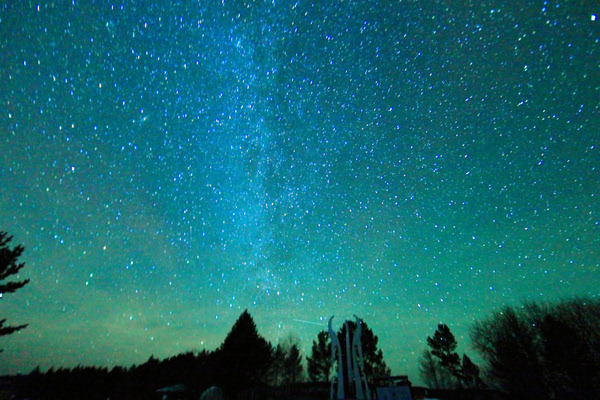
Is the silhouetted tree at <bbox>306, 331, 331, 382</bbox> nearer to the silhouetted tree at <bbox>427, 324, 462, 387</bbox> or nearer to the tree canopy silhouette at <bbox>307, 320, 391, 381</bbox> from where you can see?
the tree canopy silhouette at <bbox>307, 320, 391, 381</bbox>

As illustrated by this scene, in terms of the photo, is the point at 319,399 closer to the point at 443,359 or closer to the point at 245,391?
the point at 245,391

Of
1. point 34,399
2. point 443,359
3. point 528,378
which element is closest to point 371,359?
point 443,359

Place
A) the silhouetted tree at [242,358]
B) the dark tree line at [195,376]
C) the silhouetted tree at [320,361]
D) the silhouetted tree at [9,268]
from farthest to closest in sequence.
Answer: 1. the silhouetted tree at [320,361]
2. the dark tree line at [195,376]
3. the silhouetted tree at [242,358]
4. the silhouetted tree at [9,268]

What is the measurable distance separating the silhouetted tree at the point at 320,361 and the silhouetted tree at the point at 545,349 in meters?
19.5

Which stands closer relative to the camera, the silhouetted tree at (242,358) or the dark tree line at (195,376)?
the silhouetted tree at (242,358)

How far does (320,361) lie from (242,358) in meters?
12.4

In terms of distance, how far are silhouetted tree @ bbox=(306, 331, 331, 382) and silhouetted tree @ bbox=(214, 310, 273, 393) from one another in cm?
754

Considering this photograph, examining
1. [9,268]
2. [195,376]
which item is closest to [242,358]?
[195,376]

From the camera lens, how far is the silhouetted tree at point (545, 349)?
24.2m

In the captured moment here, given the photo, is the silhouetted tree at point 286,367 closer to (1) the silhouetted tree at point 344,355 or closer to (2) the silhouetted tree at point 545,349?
(1) the silhouetted tree at point 344,355

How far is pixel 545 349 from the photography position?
2656 centimetres

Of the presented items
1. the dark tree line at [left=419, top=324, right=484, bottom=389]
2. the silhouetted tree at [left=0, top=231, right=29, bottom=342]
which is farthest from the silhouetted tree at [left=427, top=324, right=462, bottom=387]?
the silhouetted tree at [left=0, top=231, right=29, bottom=342]

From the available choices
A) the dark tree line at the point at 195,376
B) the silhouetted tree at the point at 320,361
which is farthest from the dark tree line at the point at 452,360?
the dark tree line at the point at 195,376

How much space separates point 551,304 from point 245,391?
1552 inches
